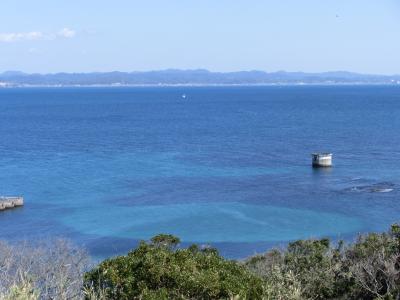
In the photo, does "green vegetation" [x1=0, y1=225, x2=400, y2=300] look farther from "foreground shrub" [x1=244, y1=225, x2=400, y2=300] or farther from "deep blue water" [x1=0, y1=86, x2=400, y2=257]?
"deep blue water" [x1=0, y1=86, x2=400, y2=257]

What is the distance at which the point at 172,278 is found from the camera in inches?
667

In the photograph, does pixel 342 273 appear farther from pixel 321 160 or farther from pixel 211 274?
pixel 321 160

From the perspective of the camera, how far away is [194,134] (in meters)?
130

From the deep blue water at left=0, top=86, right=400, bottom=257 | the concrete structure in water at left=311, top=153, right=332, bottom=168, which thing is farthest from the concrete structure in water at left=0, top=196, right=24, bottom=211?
the concrete structure in water at left=311, top=153, right=332, bottom=168

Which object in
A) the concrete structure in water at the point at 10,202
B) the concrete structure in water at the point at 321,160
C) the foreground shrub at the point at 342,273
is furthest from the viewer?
the concrete structure in water at the point at 321,160

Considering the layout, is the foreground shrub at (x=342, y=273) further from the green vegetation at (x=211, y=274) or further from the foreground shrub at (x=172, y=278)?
the foreground shrub at (x=172, y=278)

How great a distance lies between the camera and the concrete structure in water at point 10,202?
214 ft

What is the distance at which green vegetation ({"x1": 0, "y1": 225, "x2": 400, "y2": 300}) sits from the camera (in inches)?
654

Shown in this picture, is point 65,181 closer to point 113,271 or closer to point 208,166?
point 208,166

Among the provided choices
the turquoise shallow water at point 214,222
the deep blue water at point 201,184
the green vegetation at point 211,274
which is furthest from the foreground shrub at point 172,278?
the turquoise shallow water at point 214,222

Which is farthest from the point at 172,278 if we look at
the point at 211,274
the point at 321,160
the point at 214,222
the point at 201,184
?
the point at 321,160

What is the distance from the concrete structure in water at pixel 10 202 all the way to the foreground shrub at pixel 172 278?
4959 centimetres

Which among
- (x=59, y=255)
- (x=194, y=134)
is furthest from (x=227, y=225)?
(x=194, y=134)

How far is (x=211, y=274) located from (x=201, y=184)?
56926mm
